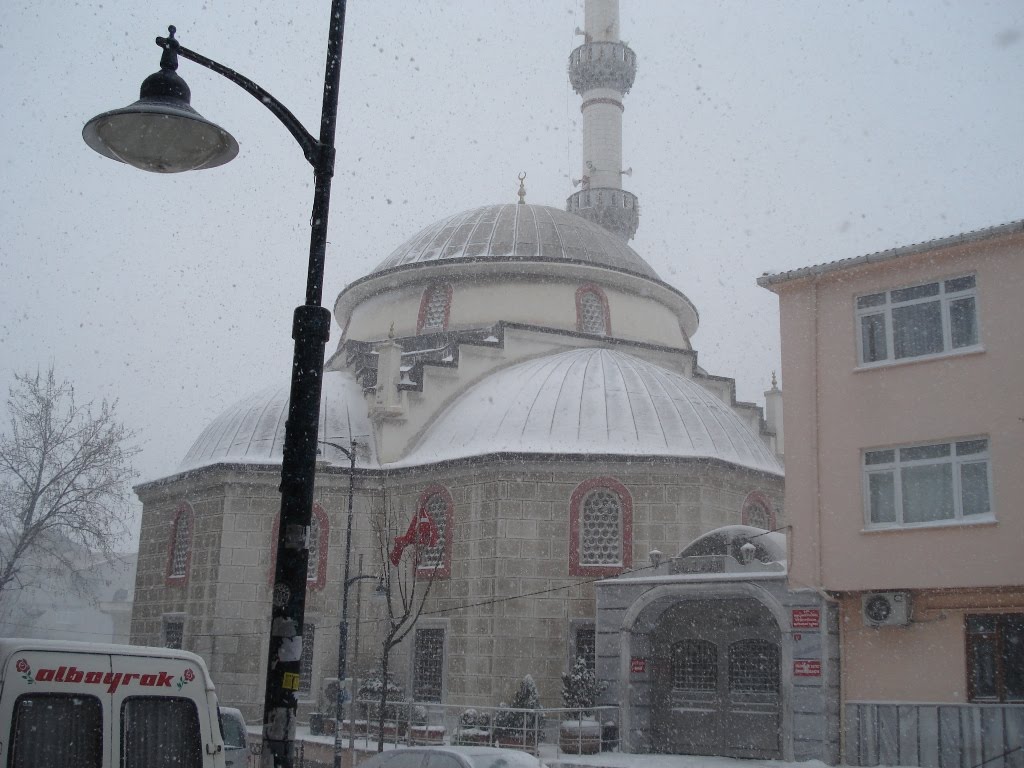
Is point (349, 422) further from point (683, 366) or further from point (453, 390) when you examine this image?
point (683, 366)

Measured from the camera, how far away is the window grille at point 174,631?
26.2 m

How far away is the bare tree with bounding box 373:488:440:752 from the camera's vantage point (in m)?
23.7

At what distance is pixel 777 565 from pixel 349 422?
1282 centimetres

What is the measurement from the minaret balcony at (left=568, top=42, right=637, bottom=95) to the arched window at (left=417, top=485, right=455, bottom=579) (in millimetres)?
23333

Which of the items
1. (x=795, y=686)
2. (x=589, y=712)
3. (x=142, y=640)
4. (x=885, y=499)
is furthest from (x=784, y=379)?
(x=142, y=640)

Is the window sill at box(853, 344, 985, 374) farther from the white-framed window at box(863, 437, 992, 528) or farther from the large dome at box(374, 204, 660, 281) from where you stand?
the large dome at box(374, 204, 660, 281)

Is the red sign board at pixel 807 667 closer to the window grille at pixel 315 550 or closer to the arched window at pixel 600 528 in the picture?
the arched window at pixel 600 528

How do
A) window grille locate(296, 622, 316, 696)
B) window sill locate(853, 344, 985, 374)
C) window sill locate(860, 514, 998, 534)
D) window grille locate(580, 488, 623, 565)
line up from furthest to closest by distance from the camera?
window grille locate(296, 622, 316, 696)
window grille locate(580, 488, 623, 565)
window sill locate(853, 344, 985, 374)
window sill locate(860, 514, 998, 534)

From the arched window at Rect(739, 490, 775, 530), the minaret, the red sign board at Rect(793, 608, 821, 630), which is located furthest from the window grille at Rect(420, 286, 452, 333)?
the red sign board at Rect(793, 608, 821, 630)

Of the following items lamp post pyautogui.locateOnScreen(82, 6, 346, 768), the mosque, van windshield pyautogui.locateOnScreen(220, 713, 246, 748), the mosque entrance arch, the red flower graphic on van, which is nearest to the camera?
lamp post pyautogui.locateOnScreen(82, 6, 346, 768)

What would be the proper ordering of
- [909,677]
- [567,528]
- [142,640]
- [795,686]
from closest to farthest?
[909,677], [795,686], [567,528], [142,640]

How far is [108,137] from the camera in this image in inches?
262

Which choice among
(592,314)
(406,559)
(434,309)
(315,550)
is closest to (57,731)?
(406,559)

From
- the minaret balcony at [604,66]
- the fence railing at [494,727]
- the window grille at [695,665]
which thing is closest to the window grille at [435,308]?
the fence railing at [494,727]
